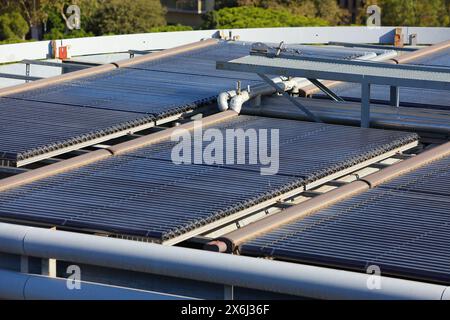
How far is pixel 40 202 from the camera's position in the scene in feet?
66.1

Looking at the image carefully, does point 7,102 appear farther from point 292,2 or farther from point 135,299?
point 292,2

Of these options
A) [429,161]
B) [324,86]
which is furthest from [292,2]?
[429,161]

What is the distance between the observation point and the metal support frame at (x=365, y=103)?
2612 centimetres

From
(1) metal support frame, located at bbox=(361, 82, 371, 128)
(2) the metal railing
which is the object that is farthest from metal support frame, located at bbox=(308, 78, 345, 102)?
(2) the metal railing

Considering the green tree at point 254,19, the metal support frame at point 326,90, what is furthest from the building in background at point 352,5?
the metal support frame at point 326,90

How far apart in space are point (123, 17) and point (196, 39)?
30052 mm

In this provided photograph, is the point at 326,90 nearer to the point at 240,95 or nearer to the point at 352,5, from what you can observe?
the point at 240,95

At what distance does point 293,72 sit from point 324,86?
190 centimetres

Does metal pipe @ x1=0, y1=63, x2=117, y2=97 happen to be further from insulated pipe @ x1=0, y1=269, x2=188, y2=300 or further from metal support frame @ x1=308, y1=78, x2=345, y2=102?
insulated pipe @ x1=0, y1=269, x2=188, y2=300

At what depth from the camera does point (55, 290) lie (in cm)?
1786

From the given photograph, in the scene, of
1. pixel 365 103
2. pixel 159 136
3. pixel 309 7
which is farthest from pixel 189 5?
pixel 159 136

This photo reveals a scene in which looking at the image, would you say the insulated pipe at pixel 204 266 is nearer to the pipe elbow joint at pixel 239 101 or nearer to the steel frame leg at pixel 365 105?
the steel frame leg at pixel 365 105

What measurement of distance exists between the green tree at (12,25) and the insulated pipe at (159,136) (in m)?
46.1

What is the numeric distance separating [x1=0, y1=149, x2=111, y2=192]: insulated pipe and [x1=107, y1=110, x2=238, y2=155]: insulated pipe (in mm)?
406
